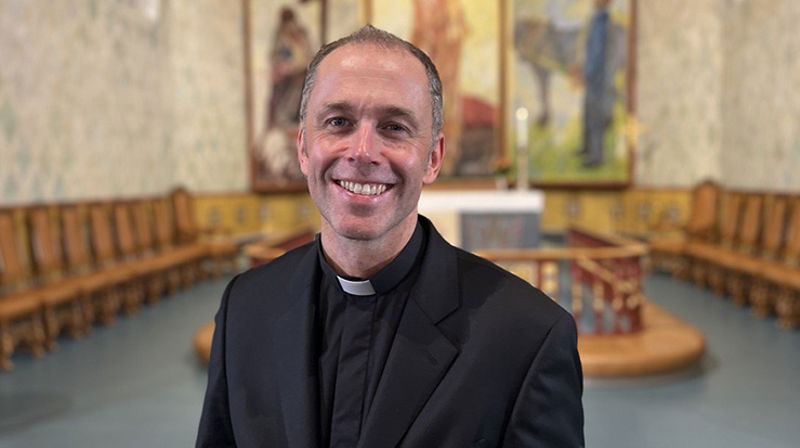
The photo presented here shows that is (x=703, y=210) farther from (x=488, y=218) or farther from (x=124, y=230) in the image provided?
(x=124, y=230)

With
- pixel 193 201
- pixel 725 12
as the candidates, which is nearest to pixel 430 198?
pixel 193 201

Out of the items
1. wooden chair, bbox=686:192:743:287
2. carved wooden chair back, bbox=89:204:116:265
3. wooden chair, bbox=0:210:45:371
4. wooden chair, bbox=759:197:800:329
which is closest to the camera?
wooden chair, bbox=0:210:45:371

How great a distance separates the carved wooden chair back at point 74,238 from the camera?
8289mm

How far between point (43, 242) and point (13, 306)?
5.19ft

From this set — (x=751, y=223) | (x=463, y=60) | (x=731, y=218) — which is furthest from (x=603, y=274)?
(x=463, y=60)

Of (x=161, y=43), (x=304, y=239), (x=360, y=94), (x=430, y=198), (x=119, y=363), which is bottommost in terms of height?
(x=119, y=363)

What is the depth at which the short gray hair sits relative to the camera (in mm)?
1278

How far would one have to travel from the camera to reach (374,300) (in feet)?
4.63

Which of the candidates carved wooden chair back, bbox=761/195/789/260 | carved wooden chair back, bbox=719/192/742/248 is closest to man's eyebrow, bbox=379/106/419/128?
carved wooden chair back, bbox=761/195/789/260

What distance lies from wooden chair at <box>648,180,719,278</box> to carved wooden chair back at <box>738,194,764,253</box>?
1050mm

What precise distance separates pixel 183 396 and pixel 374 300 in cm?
459

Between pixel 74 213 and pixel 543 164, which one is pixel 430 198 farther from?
pixel 543 164

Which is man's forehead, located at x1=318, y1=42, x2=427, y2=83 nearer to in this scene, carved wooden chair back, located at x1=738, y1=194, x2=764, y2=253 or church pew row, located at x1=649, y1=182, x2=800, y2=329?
church pew row, located at x1=649, y1=182, x2=800, y2=329

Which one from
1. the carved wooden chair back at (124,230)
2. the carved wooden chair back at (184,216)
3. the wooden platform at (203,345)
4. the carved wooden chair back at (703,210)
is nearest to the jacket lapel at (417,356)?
the wooden platform at (203,345)
